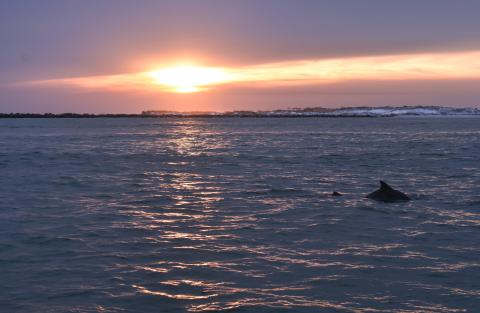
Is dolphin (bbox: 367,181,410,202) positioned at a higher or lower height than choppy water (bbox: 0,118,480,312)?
higher

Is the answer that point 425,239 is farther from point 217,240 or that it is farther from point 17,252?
point 17,252

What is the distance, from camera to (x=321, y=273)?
42.4ft

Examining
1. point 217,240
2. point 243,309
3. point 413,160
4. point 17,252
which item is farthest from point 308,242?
point 413,160

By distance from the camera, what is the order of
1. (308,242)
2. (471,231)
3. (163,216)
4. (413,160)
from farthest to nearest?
(413,160)
(163,216)
(471,231)
(308,242)

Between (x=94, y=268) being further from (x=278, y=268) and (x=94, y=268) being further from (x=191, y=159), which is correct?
(x=191, y=159)

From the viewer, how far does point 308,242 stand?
16016 mm

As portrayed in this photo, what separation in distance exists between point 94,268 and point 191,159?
3404cm

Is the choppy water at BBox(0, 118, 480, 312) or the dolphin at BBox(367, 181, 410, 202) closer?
the choppy water at BBox(0, 118, 480, 312)

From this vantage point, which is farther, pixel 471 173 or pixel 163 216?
pixel 471 173

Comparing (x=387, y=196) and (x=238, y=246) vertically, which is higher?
(x=387, y=196)

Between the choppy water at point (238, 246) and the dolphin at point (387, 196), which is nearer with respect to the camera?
the choppy water at point (238, 246)

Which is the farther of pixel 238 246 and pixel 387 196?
pixel 387 196

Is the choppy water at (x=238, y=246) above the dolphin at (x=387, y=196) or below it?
below

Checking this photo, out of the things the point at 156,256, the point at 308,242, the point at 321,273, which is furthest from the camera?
the point at 308,242
